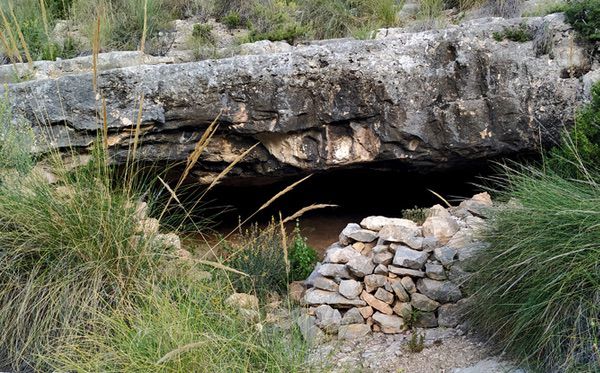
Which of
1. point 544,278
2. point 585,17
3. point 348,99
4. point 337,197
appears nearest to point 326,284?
point 348,99

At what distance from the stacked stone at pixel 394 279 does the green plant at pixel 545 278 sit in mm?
627

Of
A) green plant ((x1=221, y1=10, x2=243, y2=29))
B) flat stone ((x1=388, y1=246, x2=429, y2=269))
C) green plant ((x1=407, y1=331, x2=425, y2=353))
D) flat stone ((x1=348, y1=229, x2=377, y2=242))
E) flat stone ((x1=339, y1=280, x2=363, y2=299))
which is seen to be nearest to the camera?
green plant ((x1=407, y1=331, x2=425, y2=353))

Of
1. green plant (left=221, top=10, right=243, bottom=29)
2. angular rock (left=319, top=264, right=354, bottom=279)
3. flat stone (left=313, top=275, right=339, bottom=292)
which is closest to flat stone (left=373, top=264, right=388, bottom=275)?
angular rock (left=319, top=264, right=354, bottom=279)

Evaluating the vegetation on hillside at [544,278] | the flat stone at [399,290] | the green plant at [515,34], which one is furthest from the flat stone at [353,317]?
the green plant at [515,34]

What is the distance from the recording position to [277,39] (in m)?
8.08

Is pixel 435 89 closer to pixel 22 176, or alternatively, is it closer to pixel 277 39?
pixel 277 39

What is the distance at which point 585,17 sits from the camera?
265 inches

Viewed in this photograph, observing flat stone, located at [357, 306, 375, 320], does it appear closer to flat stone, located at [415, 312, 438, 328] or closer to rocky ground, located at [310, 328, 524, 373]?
rocky ground, located at [310, 328, 524, 373]

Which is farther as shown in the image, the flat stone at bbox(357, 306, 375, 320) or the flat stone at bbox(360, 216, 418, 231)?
the flat stone at bbox(360, 216, 418, 231)

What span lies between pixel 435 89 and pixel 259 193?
2557 mm

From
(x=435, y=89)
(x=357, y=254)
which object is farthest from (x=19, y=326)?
(x=435, y=89)

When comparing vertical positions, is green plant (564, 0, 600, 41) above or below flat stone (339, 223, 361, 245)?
above

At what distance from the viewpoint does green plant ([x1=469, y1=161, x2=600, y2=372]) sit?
399 centimetres

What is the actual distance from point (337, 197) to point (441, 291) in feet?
11.2
